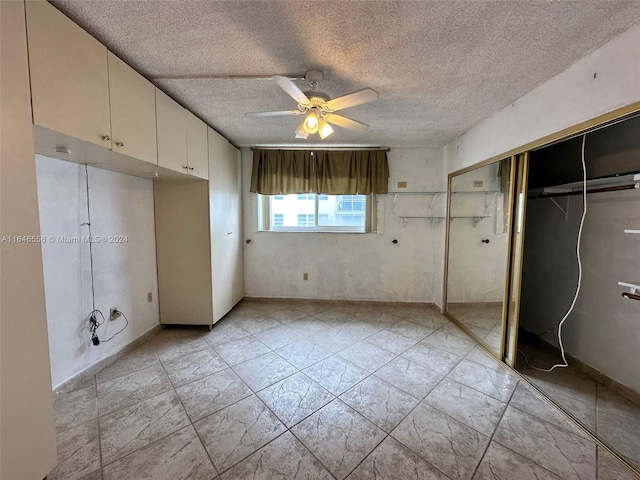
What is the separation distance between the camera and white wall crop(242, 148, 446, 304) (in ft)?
11.7

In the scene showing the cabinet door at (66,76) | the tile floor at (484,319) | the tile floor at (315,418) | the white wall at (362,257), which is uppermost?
the cabinet door at (66,76)

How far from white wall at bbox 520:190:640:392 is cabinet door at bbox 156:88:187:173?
354 centimetres

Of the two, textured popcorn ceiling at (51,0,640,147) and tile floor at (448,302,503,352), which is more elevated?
textured popcorn ceiling at (51,0,640,147)

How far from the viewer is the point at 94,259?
2.12 metres

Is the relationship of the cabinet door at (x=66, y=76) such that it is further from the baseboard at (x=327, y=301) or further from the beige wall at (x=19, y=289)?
the baseboard at (x=327, y=301)

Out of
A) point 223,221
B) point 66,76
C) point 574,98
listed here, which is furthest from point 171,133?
point 574,98

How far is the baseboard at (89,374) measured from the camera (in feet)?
6.02

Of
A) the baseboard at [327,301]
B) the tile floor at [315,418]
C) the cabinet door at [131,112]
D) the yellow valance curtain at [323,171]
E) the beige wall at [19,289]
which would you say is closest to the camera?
the beige wall at [19,289]

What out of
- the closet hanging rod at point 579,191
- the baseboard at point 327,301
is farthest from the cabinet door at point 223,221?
the closet hanging rod at point 579,191

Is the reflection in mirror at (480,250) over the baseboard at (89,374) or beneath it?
over

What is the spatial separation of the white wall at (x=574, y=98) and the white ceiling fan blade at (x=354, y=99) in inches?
51.6

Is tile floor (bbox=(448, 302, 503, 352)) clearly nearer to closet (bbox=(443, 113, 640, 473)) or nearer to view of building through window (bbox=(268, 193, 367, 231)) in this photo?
closet (bbox=(443, 113, 640, 473))

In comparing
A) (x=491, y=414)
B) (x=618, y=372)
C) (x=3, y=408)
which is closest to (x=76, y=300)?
(x=3, y=408)

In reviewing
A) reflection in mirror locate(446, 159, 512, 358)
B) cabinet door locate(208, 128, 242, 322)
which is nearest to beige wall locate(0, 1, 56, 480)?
cabinet door locate(208, 128, 242, 322)
